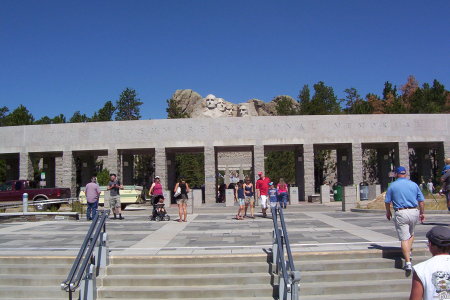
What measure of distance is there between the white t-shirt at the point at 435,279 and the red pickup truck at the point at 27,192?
24.7 meters

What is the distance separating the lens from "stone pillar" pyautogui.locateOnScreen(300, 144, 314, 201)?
29.5m

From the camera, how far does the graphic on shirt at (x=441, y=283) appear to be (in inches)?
134

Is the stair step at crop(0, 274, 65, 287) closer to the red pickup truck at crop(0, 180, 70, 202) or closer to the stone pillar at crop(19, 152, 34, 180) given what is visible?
the red pickup truck at crop(0, 180, 70, 202)

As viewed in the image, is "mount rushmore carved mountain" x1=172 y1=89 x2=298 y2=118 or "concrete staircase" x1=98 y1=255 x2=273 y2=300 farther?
"mount rushmore carved mountain" x1=172 y1=89 x2=298 y2=118

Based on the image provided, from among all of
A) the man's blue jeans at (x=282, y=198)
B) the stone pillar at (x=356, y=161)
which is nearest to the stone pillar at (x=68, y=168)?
the man's blue jeans at (x=282, y=198)

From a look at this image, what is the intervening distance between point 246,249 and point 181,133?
21.4 m

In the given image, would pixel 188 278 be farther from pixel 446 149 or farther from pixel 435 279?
pixel 446 149

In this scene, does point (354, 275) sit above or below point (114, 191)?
below

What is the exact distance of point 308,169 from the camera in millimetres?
29641

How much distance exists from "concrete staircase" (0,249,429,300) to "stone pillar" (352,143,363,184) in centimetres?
2184

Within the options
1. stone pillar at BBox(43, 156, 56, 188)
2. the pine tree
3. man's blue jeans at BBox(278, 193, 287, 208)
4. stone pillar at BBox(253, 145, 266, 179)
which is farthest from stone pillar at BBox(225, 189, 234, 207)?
the pine tree

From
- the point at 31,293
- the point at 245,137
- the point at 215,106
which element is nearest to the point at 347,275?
the point at 31,293

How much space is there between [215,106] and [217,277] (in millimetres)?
87126

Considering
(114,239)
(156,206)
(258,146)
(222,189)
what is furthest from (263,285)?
(222,189)
